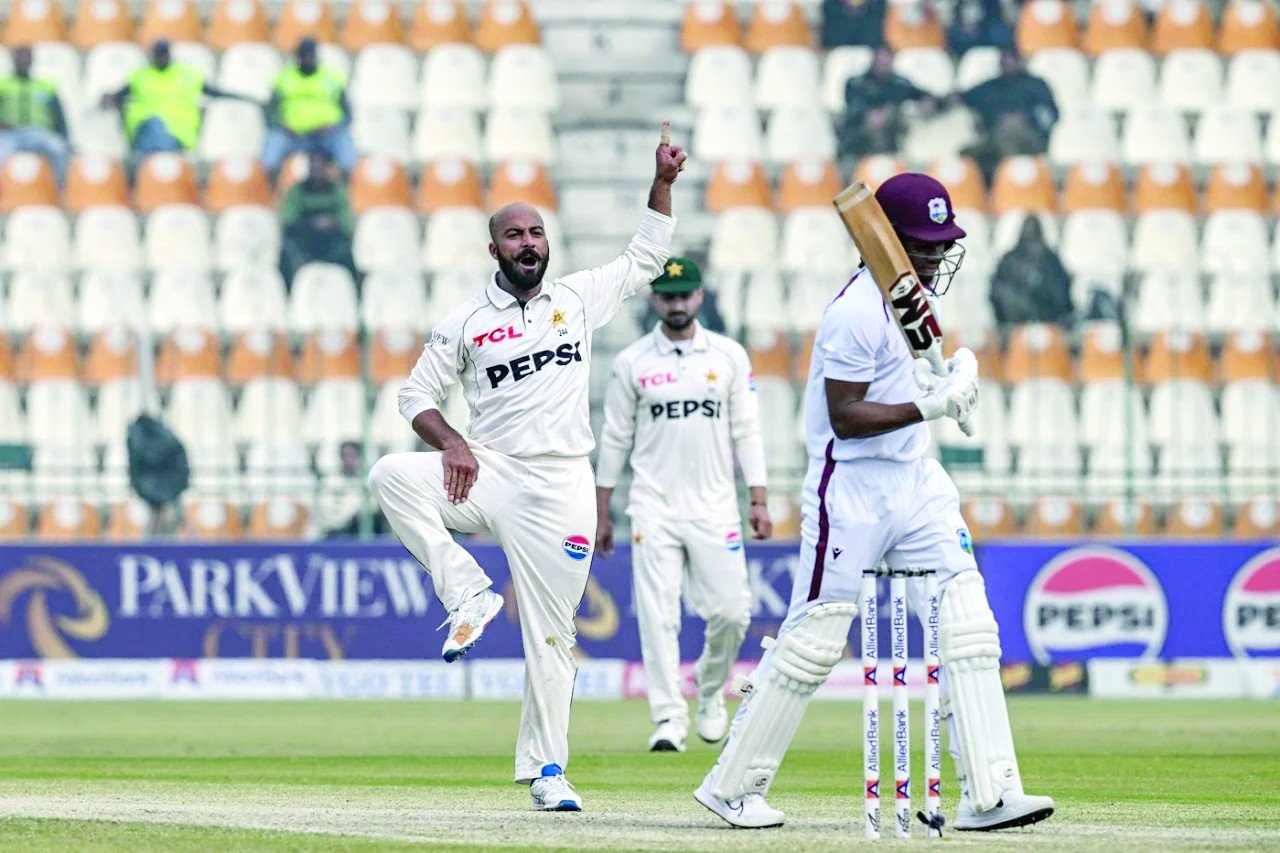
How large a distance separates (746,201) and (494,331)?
11.1m

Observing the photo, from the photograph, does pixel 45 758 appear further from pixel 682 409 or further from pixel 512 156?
pixel 512 156

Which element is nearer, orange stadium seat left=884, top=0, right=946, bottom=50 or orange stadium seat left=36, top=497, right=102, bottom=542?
orange stadium seat left=36, top=497, right=102, bottom=542

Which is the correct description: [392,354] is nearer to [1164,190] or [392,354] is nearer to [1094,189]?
[1094,189]

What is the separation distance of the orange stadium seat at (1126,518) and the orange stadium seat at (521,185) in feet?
18.1

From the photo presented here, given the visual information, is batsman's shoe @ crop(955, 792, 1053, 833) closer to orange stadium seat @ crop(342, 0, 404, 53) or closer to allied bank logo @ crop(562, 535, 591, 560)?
allied bank logo @ crop(562, 535, 591, 560)

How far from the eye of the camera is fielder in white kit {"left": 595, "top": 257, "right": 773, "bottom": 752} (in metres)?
10.7

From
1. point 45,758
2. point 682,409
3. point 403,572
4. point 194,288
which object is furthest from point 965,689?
point 194,288

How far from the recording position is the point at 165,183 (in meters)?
18.4

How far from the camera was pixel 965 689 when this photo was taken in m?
6.33

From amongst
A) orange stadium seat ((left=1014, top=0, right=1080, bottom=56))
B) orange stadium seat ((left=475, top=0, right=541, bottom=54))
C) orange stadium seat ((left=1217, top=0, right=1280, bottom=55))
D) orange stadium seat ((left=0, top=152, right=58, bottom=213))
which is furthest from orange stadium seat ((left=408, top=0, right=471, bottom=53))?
orange stadium seat ((left=1217, top=0, right=1280, bottom=55))

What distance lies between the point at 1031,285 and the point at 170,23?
27.3ft

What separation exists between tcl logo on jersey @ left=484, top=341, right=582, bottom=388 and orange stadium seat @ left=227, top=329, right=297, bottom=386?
910 cm

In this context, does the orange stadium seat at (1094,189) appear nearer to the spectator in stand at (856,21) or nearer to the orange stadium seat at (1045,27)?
the orange stadium seat at (1045,27)

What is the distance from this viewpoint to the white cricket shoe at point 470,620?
23.3 ft
